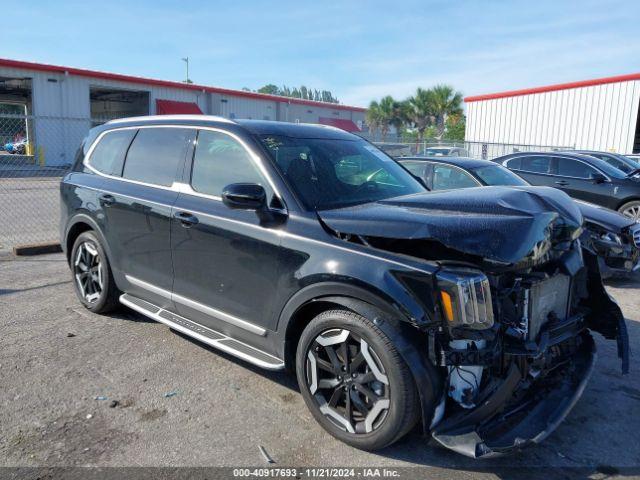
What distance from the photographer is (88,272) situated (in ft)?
17.1

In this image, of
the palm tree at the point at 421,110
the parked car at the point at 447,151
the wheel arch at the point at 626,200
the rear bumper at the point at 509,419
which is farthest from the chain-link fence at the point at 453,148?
the palm tree at the point at 421,110

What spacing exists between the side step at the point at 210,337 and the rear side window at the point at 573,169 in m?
8.91

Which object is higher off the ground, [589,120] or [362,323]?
[589,120]

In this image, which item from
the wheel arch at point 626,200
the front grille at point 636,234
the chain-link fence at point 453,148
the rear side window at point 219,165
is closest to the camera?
the rear side window at point 219,165

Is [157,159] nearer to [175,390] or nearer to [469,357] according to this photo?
[175,390]

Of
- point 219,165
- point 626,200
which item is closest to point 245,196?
point 219,165

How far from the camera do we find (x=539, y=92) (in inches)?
1166

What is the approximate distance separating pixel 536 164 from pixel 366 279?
9.35m

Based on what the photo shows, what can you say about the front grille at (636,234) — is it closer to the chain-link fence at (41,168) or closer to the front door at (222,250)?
the front door at (222,250)

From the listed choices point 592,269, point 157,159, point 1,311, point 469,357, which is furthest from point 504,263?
point 1,311

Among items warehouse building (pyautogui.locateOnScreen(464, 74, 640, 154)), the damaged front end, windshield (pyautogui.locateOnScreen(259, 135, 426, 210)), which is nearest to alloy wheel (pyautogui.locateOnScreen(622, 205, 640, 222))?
windshield (pyautogui.locateOnScreen(259, 135, 426, 210))

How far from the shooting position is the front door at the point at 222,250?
3.47 metres

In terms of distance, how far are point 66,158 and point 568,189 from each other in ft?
81.1

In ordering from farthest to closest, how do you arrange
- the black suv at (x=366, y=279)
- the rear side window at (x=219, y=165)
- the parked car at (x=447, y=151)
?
the parked car at (x=447, y=151)
the rear side window at (x=219, y=165)
the black suv at (x=366, y=279)
